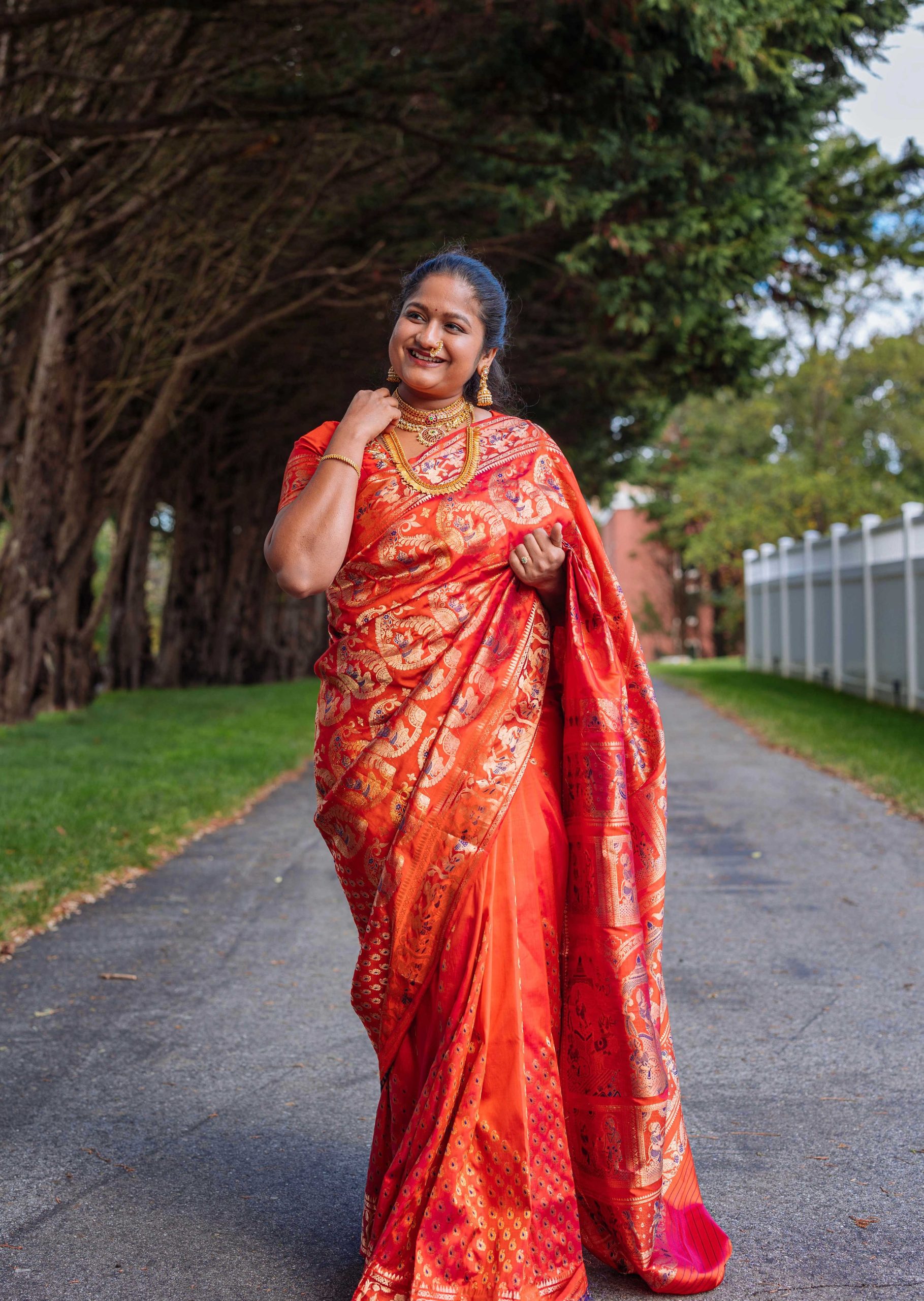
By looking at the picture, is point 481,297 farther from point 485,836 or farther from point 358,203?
point 358,203

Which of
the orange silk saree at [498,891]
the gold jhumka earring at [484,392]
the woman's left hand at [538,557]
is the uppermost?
the gold jhumka earring at [484,392]

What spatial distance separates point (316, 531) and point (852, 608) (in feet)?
54.5

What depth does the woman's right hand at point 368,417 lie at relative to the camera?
2.91 m

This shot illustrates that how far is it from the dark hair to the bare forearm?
0.44 metres

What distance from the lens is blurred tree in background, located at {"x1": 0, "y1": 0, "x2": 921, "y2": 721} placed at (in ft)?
33.6

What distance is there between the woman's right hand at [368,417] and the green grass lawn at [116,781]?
12.0 feet

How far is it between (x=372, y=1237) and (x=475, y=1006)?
22.2 inches

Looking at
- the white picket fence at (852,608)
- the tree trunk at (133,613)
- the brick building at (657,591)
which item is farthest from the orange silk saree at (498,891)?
the brick building at (657,591)

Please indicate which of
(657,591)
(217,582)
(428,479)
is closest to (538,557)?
(428,479)

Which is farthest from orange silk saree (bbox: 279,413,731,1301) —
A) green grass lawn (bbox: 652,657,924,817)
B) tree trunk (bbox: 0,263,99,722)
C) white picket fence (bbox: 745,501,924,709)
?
tree trunk (bbox: 0,263,99,722)

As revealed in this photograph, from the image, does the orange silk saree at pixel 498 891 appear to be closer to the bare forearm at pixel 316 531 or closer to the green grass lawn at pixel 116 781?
the bare forearm at pixel 316 531

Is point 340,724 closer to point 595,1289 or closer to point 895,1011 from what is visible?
point 595,1289

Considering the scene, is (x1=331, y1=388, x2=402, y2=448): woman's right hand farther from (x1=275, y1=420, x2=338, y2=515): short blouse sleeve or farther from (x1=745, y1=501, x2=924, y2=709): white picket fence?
(x1=745, y1=501, x2=924, y2=709): white picket fence

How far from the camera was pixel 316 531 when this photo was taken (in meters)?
2.79
